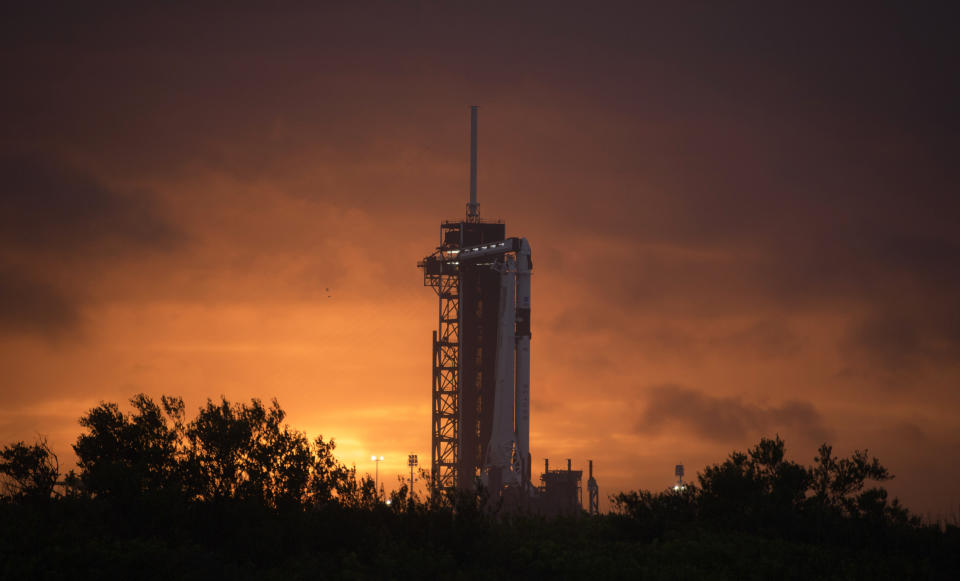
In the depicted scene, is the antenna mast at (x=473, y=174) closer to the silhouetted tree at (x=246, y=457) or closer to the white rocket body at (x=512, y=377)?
the white rocket body at (x=512, y=377)

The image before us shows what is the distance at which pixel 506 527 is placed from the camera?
45.4m

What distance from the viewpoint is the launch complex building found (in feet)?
306

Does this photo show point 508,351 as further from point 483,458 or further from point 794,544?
point 794,544

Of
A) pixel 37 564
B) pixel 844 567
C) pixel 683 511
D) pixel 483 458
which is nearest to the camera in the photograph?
pixel 37 564

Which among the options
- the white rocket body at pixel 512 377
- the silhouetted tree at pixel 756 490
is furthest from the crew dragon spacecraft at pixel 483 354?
the silhouetted tree at pixel 756 490

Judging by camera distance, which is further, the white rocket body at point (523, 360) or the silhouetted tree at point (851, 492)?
the white rocket body at point (523, 360)

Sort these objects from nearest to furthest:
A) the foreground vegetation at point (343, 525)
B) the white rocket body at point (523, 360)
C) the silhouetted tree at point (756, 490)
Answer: the foreground vegetation at point (343, 525)
the silhouetted tree at point (756, 490)
the white rocket body at point (523, 360)

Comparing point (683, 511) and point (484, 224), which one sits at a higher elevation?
point (484, 224)

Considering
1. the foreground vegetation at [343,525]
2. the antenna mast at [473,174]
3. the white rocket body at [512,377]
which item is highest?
the antenna mast at [473,174]

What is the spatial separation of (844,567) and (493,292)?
206 feet

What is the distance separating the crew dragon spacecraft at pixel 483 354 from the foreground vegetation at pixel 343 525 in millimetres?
42918

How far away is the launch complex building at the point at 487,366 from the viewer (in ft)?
306

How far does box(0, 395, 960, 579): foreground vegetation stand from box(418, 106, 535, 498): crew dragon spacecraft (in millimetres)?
42918

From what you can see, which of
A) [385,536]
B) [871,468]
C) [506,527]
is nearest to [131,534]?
[385,536]
